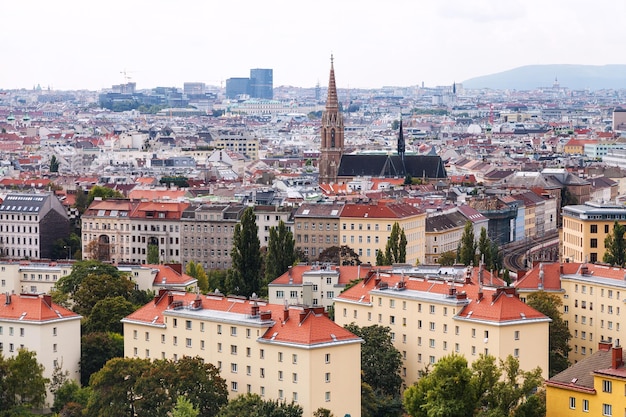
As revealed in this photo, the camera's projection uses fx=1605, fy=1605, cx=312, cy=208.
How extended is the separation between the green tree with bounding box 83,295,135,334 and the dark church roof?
6959cm

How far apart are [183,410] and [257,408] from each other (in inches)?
77.3

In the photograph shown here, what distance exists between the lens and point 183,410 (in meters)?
40.2

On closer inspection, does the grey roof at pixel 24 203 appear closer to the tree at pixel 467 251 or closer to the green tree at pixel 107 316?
the tree at pixel 467 251

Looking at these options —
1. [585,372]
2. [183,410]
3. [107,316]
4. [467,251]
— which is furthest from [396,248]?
[183,410]

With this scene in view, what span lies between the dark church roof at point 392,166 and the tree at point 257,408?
8037cm

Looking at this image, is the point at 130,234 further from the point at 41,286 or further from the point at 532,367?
the point at 532,367

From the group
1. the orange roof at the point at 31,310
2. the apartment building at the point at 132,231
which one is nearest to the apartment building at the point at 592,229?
the apartment building at the point at 132,231

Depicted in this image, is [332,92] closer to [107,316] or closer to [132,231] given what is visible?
[132,231]

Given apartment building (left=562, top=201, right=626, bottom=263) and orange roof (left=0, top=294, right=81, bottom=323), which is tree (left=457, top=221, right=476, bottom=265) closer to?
apartment building (left=562, top=201, right=626, bottom=263)

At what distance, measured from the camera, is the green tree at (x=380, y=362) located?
46153mm

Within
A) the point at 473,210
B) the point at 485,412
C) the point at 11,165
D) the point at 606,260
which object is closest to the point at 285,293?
the point at 606,260

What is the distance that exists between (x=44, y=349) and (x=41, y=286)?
51.3ft

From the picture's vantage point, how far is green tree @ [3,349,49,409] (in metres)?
45.3

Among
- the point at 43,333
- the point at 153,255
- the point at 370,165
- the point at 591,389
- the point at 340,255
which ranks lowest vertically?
the point at 153,255
